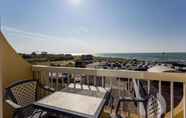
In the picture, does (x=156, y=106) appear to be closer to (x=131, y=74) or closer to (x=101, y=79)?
(x=131, y=74)

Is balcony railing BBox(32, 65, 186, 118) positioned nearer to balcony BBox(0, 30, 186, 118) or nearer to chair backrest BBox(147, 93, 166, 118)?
balcony BBox(0, 30, 186, 118)

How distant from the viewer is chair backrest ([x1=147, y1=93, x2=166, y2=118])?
1558mm

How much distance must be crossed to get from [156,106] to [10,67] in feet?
8.35

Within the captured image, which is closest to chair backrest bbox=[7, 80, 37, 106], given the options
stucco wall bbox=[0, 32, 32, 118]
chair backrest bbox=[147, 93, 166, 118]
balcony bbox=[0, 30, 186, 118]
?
balcony bbox=[0, 30, 186, 118]

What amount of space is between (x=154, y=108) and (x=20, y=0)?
13.9 feet

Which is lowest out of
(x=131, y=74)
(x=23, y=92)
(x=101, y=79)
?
(x=23, y=92)

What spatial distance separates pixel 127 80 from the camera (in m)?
2.61

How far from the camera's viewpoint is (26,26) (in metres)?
5.18

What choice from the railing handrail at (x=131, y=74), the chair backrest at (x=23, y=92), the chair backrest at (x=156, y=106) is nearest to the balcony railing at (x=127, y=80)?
the railing handrail at (x=131, y=74)

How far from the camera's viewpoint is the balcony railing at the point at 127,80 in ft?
6.32

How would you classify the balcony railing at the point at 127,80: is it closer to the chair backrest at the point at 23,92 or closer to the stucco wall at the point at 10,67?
the stucco wall at the point at 10,67

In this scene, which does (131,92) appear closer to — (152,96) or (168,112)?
(168,112)

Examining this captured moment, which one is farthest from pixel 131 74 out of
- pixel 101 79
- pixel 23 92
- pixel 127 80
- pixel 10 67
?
pixel 10 67

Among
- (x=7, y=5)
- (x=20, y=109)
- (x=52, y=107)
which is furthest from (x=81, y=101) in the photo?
(x=7, y=5)
